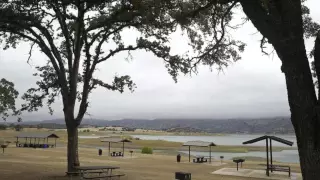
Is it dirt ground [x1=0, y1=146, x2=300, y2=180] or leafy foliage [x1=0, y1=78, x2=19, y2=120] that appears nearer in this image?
dirt ground [x1=0, y1=146, x2=300, y2=180]

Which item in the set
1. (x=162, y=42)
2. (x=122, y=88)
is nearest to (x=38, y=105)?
(x=122, y=88)

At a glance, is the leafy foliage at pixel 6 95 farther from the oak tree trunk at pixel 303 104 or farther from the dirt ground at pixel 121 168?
the oak tree trunk at pixel 303 104

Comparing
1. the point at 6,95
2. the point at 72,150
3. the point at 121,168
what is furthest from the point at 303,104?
the point at 6,95

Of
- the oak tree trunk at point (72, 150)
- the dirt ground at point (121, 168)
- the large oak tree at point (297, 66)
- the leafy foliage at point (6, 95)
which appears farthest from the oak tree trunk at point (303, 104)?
the leafy foliage at point (6, 95)

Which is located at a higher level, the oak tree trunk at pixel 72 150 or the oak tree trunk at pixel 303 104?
the oak tree trunk at pixel 303 104

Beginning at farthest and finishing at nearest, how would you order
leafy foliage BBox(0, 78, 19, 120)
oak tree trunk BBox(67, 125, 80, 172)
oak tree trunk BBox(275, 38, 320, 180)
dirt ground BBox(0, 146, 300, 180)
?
leafy foliage BBox(0, 78, 19, 120) → dirt ground BBox(0, 146, 300, 180) → oak tree trunk BBox(67, 125, 80, 172) → oak tree trunk BBox(275, 38, 320, 180)

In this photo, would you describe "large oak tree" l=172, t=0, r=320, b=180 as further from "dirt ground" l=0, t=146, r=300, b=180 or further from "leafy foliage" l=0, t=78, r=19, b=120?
"leafy foliage" l=0, t=78, r=19, b=120

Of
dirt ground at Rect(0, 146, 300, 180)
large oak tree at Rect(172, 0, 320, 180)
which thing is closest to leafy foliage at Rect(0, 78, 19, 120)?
dirt ground at Rect(0, 146, 300, 180)

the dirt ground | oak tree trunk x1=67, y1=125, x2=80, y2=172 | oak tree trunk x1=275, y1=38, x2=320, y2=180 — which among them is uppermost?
oak tree trunk x1=275, y1=38, x2=320, y2=180

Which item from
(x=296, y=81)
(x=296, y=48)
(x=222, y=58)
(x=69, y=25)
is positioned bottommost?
(x=296, y=81)

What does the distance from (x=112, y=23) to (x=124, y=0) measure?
2.90 m

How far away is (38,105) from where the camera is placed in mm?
17094

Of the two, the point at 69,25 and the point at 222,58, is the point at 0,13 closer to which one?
the point at 69,25

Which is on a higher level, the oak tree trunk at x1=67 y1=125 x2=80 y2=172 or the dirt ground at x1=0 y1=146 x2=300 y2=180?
Result: the oak tree trunk at x1=67 y1=125 x2=80 y2=172
